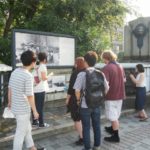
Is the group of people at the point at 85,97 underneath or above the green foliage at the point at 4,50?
underneath

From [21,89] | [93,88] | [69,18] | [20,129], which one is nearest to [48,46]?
[93,88]

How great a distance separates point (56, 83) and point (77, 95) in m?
3.73

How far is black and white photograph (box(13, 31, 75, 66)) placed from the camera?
24.2ft

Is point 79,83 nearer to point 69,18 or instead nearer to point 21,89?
point 21,89

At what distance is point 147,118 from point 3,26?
8.49 m

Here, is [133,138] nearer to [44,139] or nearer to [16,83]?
[44,139]

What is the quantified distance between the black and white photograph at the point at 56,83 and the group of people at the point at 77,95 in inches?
82.3

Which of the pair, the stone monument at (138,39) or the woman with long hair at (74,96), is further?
the stone monument at (138,39)

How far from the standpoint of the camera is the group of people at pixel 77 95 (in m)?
4.48

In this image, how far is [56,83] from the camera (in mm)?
8609

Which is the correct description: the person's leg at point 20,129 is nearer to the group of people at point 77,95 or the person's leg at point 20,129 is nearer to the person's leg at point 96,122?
the group of people at point 77,95

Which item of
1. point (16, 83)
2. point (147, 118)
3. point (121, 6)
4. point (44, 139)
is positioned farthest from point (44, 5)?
point (16, 83)

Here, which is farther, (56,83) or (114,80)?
(56,83)

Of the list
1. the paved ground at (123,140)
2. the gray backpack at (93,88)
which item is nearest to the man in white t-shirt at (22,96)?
the gray backpack at (93,88)
